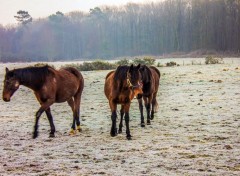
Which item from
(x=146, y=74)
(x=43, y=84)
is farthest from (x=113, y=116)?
(x=146, y=74)

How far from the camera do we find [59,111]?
14.2 meters

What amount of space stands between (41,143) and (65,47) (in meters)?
90.9

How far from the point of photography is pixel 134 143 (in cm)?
834

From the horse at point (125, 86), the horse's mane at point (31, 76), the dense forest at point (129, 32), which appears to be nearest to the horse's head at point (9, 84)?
the horse's mane at point (31, 76)

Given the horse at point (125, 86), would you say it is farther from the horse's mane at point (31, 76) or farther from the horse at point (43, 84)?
the horse's mane at point (31, 76)

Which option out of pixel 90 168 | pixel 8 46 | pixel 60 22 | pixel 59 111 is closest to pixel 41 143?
pixel 90 168

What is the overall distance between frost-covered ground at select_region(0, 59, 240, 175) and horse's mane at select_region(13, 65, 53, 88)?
1404mm

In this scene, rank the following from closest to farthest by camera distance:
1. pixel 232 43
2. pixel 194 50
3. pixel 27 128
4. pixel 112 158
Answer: pixel 112 158, pixel 27 128, pixel 232 43, pixel 194 50

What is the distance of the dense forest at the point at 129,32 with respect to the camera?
69.6m

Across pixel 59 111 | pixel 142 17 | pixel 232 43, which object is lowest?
pixel 59 111

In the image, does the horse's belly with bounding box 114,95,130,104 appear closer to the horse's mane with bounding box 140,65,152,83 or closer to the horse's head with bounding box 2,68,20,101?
the horse's mane with bounding box 140,65,152,83

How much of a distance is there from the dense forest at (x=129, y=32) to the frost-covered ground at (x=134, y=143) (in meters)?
52.9

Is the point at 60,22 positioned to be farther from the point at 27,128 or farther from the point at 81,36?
the point at 27,128

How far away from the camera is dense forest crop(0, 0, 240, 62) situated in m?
69.6
